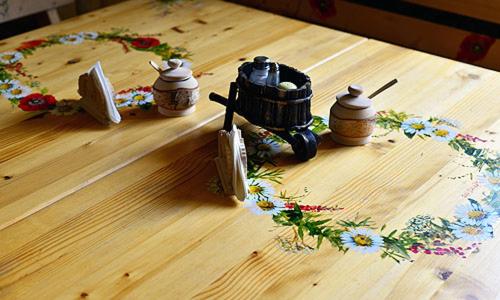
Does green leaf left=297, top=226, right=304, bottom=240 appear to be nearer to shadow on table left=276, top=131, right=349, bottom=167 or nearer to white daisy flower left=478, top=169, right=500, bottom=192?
shadow on table left=276, top=131, right=349, bottom=167

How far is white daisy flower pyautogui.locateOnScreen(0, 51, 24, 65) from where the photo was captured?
171cm

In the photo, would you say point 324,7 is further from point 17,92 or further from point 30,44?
point 17,92

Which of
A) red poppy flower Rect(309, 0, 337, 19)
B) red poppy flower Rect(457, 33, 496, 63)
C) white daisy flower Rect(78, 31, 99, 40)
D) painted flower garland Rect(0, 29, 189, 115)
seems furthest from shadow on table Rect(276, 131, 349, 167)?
red poppy flower Rect(309, 0, 337, 19)

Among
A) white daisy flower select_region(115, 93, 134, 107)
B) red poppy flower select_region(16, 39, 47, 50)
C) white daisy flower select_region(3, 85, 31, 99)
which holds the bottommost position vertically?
red poppy flower select_region(16, 39, 47, 50)

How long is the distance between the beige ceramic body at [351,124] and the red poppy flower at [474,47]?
1197 millimetres

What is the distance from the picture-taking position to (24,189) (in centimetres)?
117

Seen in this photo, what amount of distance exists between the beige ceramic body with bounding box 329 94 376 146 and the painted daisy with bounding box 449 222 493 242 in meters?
0.30

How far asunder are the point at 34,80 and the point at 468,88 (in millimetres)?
1118

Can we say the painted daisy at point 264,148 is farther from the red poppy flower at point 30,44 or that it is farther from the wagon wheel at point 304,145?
the red poppy flower at point 30,44

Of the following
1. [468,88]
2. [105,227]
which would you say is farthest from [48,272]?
[468,88]

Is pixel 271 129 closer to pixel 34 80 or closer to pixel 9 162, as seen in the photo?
pixel 9 162

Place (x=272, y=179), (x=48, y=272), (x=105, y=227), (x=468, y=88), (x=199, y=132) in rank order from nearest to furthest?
(x=48, y=272), (x=105, y=227), (x=272, y=179), (x=199, y=132), (x=468, y=88)

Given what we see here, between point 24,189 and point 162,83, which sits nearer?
point 24,189

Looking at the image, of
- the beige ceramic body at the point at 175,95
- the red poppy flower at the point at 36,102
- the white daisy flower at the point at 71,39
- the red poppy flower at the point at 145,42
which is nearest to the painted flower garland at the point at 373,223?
the beige ceramic body at the point at 175,95
